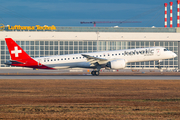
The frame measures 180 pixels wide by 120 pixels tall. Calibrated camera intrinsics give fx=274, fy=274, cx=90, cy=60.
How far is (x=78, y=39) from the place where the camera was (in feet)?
284

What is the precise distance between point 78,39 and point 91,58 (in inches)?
1460

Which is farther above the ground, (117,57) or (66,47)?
(66,47)

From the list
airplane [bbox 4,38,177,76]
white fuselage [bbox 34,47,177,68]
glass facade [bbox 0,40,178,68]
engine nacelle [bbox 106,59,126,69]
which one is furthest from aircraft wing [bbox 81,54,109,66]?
glass facade [bbox 0,40,178,68]

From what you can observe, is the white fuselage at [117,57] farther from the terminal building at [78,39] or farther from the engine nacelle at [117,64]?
the terminal building at [78,39]

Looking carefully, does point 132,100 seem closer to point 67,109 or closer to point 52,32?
point 67,109

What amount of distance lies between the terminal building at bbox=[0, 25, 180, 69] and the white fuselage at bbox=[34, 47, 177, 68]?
34181mm

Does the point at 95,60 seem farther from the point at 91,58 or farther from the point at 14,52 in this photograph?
the point at 14,52

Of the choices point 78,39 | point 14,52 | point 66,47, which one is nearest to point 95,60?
point 14,52

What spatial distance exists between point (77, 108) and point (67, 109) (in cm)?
72

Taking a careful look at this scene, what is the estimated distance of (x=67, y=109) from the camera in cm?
1741

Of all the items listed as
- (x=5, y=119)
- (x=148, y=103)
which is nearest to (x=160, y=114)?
(x=148, y=103)

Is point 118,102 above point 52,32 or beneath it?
beneath

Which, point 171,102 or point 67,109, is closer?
point 67,109

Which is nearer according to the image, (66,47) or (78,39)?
(78,39)
